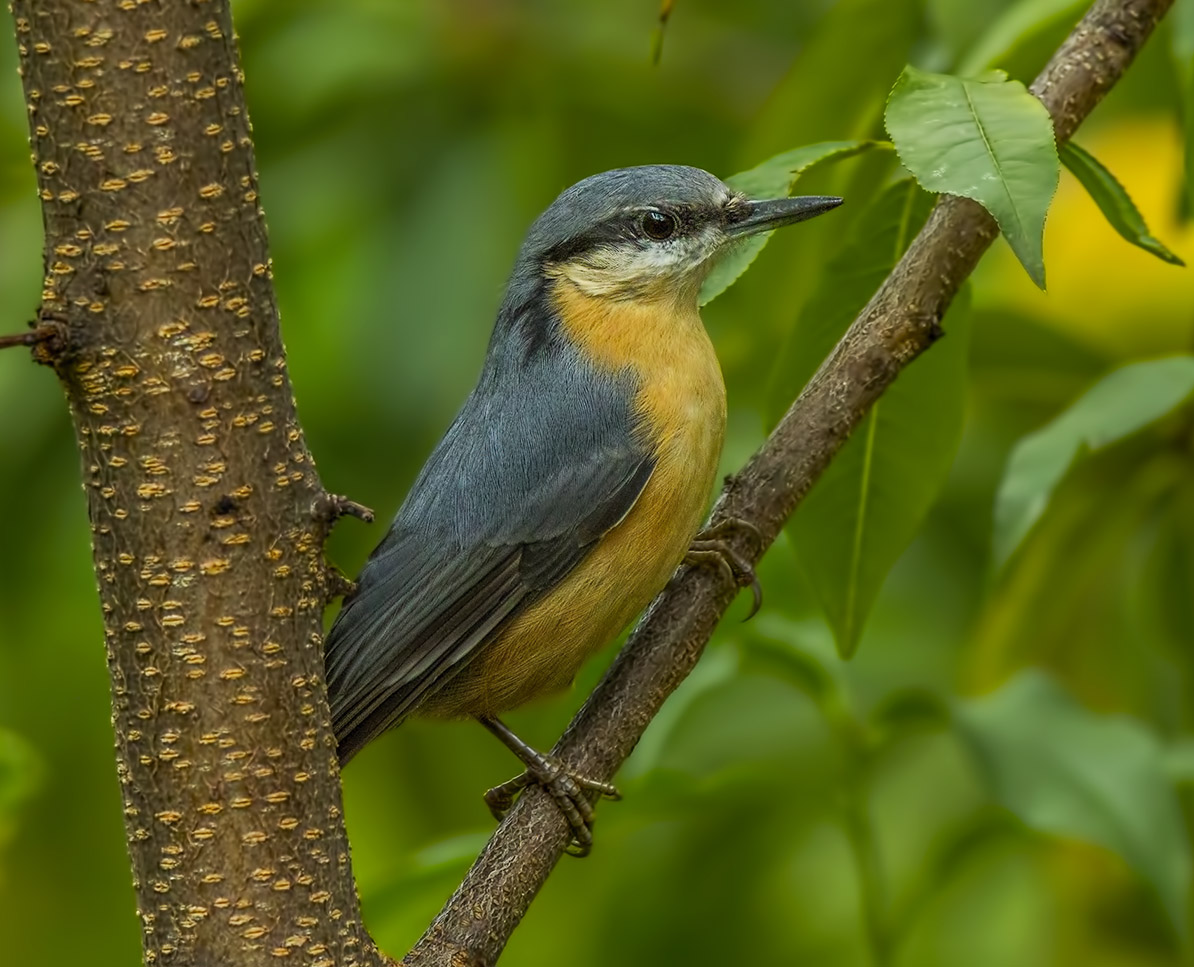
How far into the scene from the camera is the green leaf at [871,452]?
8.23 ft

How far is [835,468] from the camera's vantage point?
2.59 m

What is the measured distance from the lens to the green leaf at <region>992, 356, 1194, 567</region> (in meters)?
2.31

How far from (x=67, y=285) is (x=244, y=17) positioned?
7.09 feet

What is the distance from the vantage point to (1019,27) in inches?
108

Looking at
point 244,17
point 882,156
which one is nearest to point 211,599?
point 882,156

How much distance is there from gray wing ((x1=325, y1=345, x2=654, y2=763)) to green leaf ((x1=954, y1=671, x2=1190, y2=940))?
78cm

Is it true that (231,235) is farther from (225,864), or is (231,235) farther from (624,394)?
(624,394)

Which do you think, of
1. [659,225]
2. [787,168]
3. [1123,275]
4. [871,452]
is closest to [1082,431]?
[871,452]

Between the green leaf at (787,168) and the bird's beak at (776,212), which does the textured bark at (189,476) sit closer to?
the green leaf at (787,168)

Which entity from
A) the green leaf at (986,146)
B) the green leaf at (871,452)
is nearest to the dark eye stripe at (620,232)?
the green leaf at (871,452)

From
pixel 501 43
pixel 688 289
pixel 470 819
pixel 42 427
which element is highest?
pixel 501 43

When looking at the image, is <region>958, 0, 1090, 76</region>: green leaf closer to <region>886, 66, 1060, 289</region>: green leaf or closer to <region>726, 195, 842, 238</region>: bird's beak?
<region>726, 195, 842, 238</region>: bird's beak

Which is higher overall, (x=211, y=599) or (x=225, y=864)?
(x=211, y=599)

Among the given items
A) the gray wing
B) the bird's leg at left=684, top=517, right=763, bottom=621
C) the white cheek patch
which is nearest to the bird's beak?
the white cheek patch
